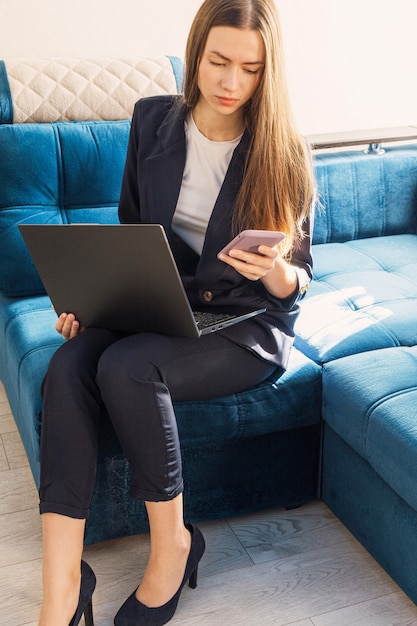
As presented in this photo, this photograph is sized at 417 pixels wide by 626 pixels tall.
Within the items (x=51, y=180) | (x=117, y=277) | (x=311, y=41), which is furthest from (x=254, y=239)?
(x=311, y=41)

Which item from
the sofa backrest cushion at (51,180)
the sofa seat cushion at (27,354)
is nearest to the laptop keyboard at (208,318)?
the sofa seat cushion at (27,354)

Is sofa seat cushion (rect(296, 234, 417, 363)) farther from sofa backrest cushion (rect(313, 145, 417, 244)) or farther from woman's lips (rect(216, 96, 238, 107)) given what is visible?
woman's lips (rect(216, 96, 238, 107))

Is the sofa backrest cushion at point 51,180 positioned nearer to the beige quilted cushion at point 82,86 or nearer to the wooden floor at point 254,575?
the beige quilted cushion at point 82,86

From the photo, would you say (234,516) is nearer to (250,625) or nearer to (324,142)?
(250,625)

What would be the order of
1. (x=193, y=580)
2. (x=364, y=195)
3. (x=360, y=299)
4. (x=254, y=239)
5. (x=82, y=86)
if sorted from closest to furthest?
(x=254, y=239) → (x=193, y=580) → (x=360, y=299) → (x=82, y=86) → (x=364, y=195)

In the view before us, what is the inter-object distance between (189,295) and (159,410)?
314 mm

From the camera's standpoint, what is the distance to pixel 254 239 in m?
1.32

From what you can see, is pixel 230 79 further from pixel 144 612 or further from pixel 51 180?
pixel 144 612

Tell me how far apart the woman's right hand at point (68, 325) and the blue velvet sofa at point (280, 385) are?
0.42 ft

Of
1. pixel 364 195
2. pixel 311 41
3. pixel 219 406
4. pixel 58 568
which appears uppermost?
pixel 311 41

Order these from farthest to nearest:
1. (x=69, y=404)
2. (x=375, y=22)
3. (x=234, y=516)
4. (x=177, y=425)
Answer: (x=375, y=22) < (x=234, y=516) < (x=177, y=425) < (x=69, y=404)

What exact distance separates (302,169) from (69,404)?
2.15ft

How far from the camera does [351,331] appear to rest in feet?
5.90

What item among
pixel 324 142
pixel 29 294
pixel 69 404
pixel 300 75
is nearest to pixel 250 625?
pixel 69 404
